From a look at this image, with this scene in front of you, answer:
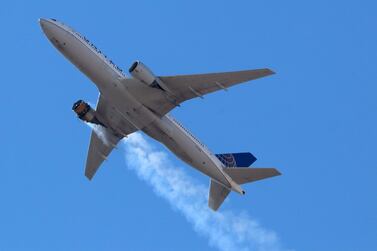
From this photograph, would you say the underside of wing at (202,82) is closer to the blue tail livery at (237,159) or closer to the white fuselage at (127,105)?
the white fuselage at (127,105)

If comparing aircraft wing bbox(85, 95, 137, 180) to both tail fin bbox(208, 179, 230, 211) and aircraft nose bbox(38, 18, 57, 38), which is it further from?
tail fin bbox(208, 179, 230, 211)

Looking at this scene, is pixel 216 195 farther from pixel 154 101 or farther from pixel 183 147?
pixel 154 101

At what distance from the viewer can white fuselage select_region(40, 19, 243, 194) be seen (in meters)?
69.9

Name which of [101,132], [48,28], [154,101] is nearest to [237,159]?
[154,101]

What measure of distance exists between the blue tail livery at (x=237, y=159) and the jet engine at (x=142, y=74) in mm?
10885

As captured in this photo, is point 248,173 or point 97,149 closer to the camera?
point 248,173

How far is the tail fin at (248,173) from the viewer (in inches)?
2825

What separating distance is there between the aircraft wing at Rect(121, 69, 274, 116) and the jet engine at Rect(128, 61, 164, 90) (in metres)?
0.56

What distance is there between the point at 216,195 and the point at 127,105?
41.2ft

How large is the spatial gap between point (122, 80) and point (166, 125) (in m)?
5.67

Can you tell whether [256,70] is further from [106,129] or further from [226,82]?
[106,129]

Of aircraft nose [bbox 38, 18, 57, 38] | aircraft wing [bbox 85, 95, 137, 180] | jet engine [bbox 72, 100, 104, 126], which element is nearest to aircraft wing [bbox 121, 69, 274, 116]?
aircraft wing [bbox 85, 95, 137, 180]

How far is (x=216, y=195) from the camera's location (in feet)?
253

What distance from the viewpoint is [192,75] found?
68688 mm
